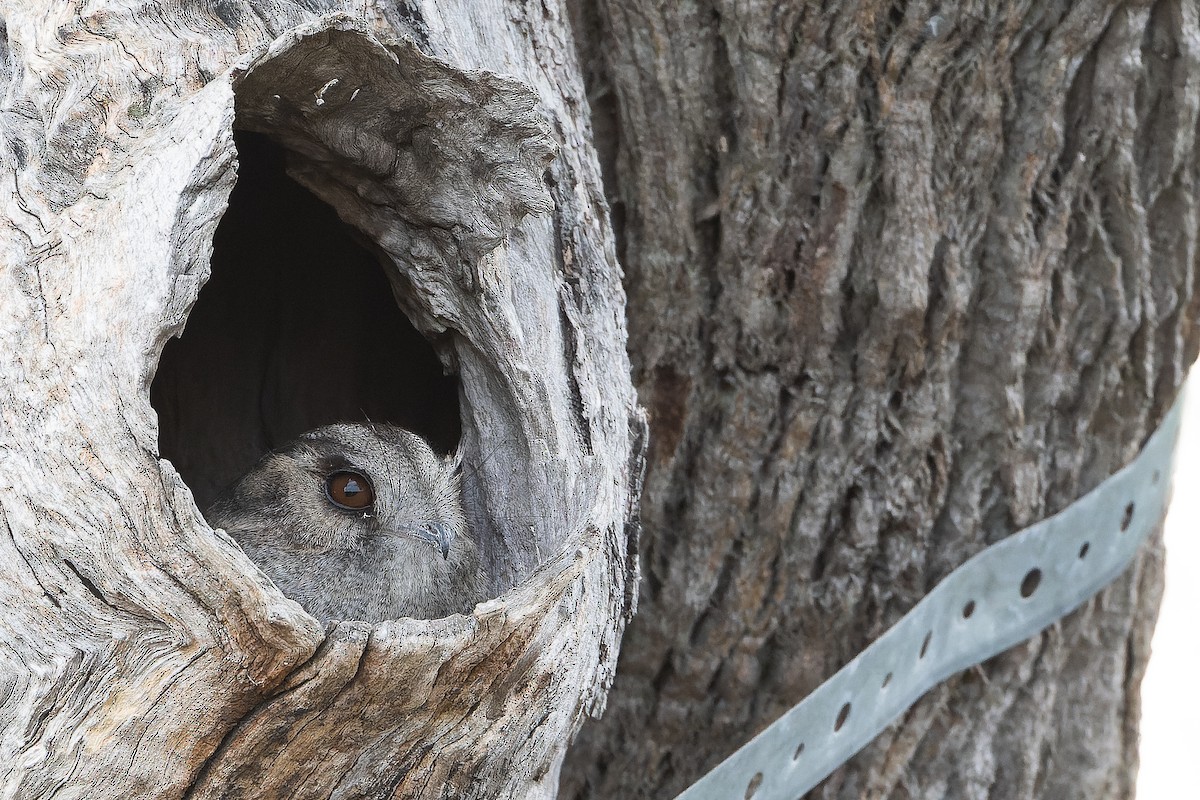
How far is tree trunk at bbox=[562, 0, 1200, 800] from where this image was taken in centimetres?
307

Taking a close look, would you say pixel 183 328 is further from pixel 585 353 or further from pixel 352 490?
pixel 352 490

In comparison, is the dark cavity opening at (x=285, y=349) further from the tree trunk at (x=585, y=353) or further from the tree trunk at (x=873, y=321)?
the tree trunk at (x=873, y=321)

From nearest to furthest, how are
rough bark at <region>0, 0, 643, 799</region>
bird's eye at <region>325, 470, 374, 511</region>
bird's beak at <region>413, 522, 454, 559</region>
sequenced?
rough bark at <region>0, 0, 643, 799</region>, bird's beak at <region>413, 522, 454, 559</region>, bird's eye at <region>325, 470, 374, 511</region>

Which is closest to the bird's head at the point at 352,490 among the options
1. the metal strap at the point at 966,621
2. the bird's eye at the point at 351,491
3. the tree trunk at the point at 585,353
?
the bird's eye at the point at 351,491

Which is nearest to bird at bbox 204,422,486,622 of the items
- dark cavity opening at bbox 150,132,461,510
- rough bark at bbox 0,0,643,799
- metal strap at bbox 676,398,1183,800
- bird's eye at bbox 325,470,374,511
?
bird's eye at bbox 325,470,374,511

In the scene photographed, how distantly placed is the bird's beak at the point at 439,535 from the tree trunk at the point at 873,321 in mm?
637

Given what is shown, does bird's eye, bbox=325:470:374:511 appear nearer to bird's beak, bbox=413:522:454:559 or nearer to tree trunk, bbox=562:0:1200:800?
bird's beak, bbox=413:522:454:559

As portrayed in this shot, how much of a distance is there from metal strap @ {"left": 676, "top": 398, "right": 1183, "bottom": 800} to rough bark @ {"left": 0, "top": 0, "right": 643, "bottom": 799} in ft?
2.29

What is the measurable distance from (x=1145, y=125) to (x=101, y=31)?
101 inches

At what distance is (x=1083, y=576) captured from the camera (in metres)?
3.40

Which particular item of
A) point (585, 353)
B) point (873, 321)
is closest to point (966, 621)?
point (873, 321)

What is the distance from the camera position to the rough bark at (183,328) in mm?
1795

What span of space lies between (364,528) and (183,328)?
1.10m

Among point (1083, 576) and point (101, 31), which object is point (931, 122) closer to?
point (1083, 576)
